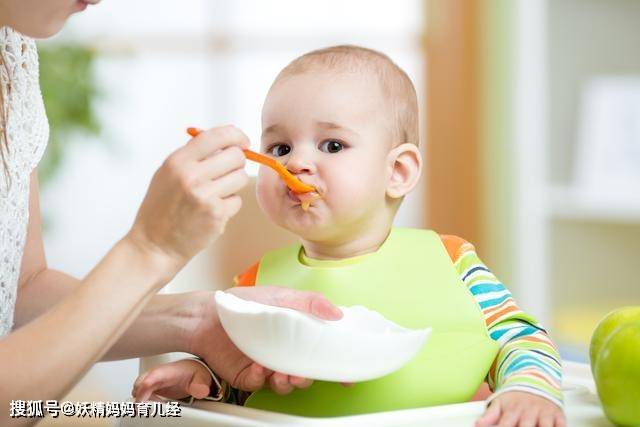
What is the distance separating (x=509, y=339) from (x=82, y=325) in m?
0.43

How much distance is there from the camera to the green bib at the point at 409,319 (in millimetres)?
968

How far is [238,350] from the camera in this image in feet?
3.47

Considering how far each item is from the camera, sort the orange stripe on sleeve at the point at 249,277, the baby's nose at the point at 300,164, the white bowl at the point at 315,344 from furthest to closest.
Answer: the orange stripe on sleeve at the point at 249,277, the baby's nose at the point at 300,164, the white bowl at the point at 315,344

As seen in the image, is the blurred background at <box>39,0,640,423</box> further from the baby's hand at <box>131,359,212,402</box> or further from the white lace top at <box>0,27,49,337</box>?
the baby's hand at <box>131,359,212,402</box>

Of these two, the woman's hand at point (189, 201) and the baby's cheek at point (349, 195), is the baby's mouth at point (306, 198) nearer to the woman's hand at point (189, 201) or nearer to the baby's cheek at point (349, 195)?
the baby's cheek at point (349, 195)

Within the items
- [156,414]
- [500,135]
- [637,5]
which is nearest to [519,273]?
[500,135]

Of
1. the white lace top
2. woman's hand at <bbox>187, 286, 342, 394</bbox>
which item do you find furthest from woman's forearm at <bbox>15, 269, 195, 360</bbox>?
the white lace top

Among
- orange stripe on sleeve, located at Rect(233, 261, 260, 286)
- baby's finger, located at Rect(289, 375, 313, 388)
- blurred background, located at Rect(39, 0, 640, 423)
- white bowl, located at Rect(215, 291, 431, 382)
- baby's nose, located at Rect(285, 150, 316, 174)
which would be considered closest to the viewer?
white bowl, located at Rect(215, 291, 431, 382)

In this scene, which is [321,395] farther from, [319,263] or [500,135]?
[500,135]

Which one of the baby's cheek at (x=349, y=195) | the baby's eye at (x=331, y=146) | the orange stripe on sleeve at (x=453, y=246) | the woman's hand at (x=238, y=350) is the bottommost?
the woman's hand at (x=238, y=350)

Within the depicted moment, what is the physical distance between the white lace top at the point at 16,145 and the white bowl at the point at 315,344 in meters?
0.46

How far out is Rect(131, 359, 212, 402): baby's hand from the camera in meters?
1.00

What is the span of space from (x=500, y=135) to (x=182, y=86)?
49.2 inches

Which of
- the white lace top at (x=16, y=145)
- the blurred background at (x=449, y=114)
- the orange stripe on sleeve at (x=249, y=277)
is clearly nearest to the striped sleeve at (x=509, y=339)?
the orange stripe on sleeve at (x=249, y=277)
